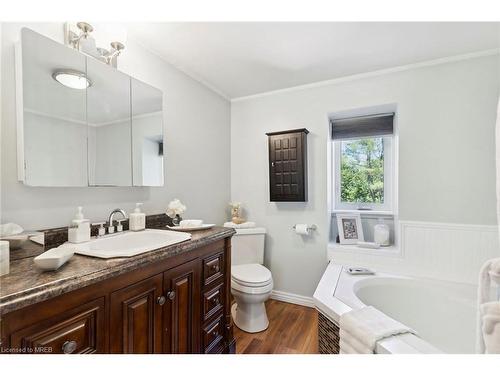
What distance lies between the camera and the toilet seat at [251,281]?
188 centimetres

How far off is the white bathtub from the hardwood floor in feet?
1.73

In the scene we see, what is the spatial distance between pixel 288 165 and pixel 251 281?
A: 1.19 m

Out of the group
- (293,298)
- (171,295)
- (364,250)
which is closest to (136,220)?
(171,295)

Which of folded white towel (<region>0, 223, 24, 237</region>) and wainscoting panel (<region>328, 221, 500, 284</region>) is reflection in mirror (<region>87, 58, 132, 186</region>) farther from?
wainscoting panel (<region>328, 221, 500, 284</region>)

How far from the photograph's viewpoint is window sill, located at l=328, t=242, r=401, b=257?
6.78 ft

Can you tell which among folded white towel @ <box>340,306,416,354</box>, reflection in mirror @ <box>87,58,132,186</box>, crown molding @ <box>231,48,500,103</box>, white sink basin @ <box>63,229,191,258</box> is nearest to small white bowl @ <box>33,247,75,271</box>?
white sink basin @ <box>63,229,191,258</box>

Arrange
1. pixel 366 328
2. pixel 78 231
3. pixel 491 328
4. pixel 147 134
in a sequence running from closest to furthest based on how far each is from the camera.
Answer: pixel 491 328 < pixel 366 328 < pixel 78 231 < pixel 147 134

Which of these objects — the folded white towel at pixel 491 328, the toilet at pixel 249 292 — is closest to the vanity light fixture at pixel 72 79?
the toilet at pixel 249 292

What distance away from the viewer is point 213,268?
1469 millimetres

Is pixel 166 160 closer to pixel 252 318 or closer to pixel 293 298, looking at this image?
pixel 252 318

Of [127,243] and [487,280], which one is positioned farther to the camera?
[127,243]
